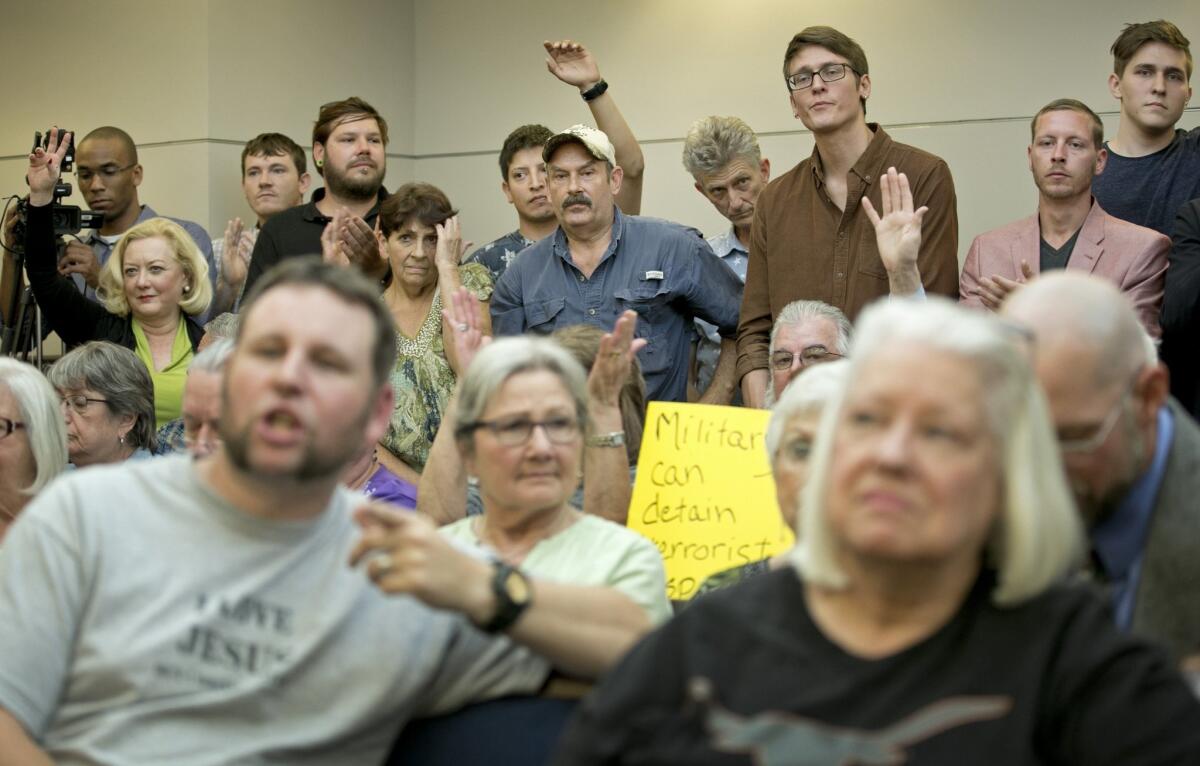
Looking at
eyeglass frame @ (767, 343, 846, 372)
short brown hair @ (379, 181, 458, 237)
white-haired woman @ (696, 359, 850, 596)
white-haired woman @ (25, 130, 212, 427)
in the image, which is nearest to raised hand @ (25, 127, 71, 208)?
white-haired woman @ (25, 130, 212, 427)

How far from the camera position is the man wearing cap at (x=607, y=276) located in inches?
156

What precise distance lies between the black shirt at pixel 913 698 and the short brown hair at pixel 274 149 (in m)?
4.45

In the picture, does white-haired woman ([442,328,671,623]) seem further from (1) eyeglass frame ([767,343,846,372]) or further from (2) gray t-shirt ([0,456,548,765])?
(1) eyeglass frame ([767,343,846,372])

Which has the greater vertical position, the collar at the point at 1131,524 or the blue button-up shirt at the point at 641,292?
the blue button-up shirt at the point at 641,292

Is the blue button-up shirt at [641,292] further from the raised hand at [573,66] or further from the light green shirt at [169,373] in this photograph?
the light green shirt at [169,373]

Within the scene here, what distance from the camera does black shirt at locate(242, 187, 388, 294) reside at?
4742 millimetres

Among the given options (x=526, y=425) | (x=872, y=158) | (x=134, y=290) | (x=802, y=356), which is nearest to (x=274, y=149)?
(x=134, y=290)

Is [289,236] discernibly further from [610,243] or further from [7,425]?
[7,425]

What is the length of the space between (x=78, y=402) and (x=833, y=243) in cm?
202

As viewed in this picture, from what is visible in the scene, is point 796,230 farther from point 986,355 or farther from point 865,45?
point 986,355

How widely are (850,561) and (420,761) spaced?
76 centimetres

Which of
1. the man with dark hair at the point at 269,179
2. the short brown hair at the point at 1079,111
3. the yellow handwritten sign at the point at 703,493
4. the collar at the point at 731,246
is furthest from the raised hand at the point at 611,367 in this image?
the man with dark hair at the point at 269,179

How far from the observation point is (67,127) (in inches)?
263

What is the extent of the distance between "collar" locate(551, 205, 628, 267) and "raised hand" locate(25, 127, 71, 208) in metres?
1.64
